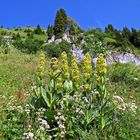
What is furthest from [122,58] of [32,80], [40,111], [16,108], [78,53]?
[40,111]

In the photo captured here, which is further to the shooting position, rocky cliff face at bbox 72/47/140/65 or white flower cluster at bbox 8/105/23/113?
rocky cliff face at bbox 72/47/140/65

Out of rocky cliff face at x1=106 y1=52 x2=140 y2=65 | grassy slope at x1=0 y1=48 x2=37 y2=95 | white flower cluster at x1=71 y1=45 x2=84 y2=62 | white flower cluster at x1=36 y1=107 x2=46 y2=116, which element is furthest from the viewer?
white flower cluster at x1=71 y1=45 x2=84 y2=62

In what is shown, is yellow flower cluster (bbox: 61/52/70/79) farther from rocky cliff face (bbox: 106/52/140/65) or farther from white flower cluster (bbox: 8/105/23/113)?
rocky cliff face (bbox: 106/52/140/65)

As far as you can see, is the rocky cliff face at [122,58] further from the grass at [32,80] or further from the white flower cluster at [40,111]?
the white flower cluster at [40,111]

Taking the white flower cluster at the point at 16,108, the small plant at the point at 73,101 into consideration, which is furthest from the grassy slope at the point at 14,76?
the small plant at the point at 73,101

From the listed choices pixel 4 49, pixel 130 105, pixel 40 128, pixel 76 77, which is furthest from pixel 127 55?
pixel 40 128

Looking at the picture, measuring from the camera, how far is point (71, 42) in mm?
22672

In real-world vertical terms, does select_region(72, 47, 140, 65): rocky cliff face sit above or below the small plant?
above

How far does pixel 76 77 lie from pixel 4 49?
13.4m

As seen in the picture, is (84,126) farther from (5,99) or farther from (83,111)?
(5,99)

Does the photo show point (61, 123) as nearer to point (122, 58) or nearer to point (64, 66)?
point (64, 66)

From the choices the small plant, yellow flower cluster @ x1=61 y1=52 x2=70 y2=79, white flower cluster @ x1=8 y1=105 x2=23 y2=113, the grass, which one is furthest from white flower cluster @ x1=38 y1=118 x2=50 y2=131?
the grass

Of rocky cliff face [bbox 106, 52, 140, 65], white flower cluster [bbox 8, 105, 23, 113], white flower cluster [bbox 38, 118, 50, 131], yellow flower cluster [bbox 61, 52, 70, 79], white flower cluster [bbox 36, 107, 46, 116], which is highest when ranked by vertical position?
rocky cliff face [bbox 106, 52, 140, 65]

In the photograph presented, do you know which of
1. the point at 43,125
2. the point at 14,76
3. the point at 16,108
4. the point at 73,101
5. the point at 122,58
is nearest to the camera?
the point at 43,125
